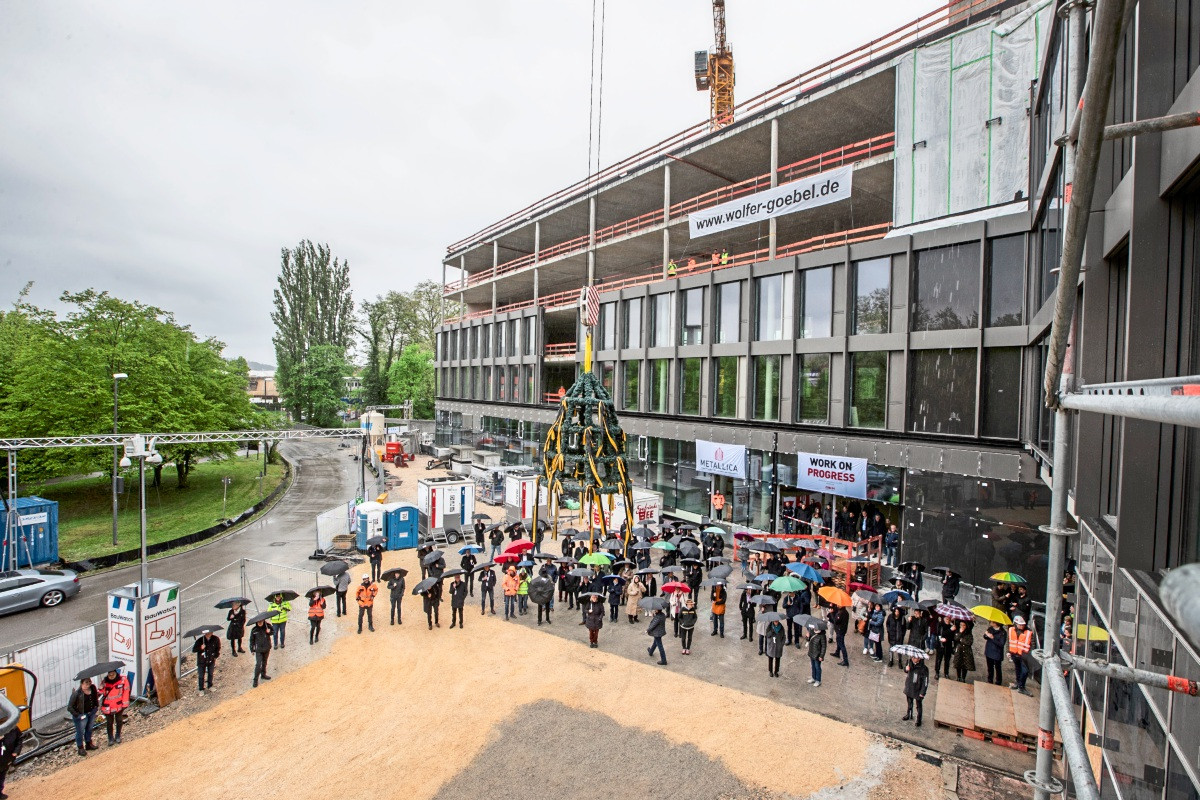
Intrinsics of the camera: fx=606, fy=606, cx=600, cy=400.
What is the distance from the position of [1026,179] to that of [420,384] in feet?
261

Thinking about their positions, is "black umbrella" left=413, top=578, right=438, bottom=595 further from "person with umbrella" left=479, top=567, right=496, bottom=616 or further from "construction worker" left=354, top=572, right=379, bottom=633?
"person with umbrella" left=479, top=567, right=496, bottom=616

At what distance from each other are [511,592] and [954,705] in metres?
12.0

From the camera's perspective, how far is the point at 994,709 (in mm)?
12977

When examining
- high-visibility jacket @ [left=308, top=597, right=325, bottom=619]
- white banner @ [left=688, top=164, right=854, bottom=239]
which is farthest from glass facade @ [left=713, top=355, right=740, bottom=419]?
high-visibility jacket @ [left=308, top=597, right=325, bottom=619]

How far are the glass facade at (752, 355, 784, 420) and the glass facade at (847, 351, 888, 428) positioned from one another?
3.65 meters

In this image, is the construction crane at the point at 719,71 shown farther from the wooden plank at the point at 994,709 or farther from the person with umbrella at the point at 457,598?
the wooden plank at the point at 994,709

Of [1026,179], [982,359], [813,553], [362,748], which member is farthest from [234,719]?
[1026,179]

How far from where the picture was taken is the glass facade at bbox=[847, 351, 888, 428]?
79.2 feet

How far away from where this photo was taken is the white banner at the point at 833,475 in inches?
947

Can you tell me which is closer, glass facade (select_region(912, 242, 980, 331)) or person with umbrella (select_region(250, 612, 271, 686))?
person with umbrella (select_region(250, 612, 271, 686))

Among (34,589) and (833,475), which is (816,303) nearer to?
(833,475)

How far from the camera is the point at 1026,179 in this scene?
2108cm

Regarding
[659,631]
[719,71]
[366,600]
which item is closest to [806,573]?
[659,631]

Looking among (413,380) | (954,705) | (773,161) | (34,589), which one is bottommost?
(34,589)
